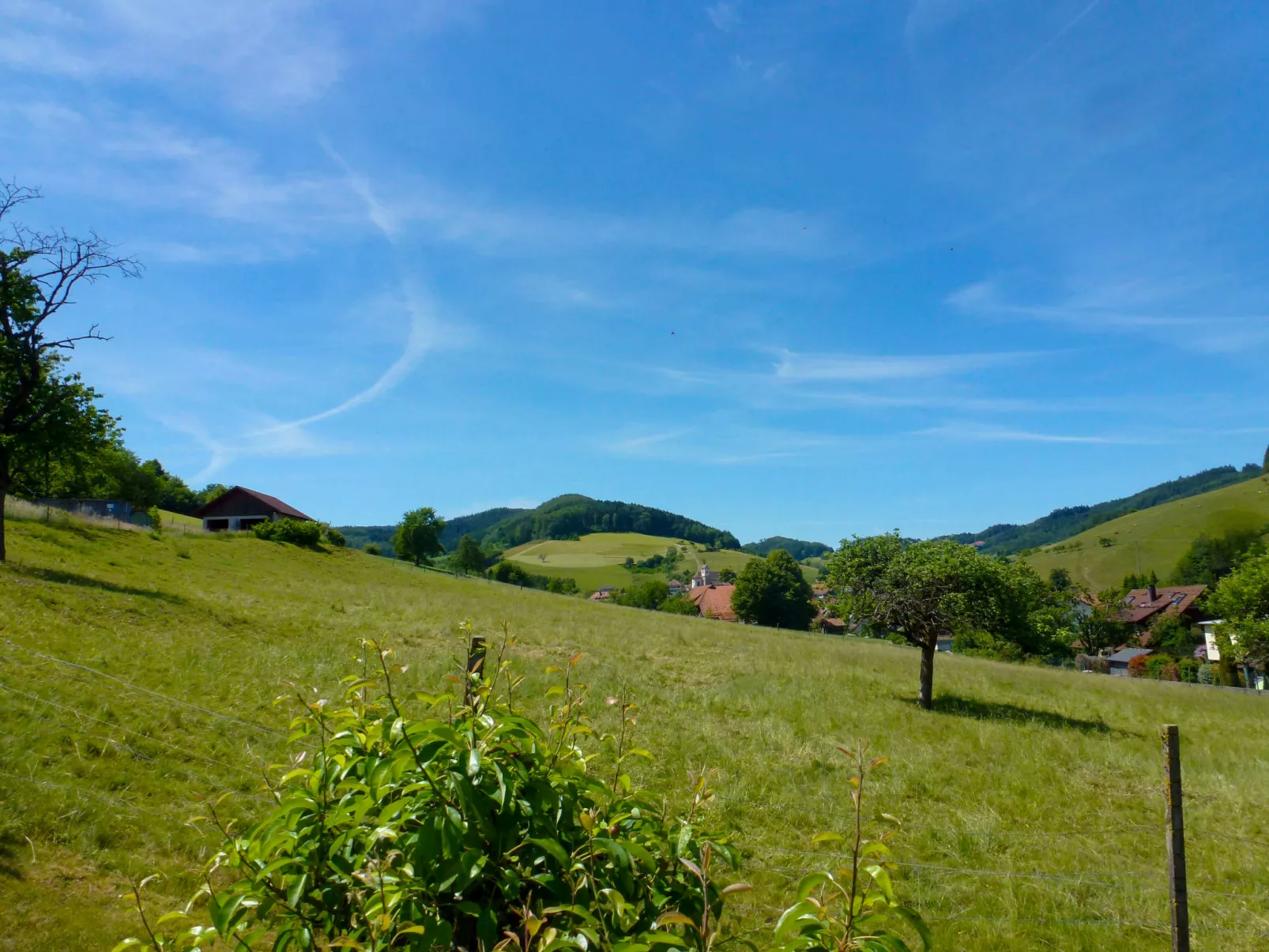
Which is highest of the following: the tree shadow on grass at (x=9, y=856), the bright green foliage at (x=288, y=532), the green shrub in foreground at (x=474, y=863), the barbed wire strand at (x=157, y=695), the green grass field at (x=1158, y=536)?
the green grass field at (x=1158, y=536)

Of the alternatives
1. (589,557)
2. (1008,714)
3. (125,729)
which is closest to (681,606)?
(1008,714)

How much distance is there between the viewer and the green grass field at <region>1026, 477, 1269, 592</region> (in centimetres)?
12406

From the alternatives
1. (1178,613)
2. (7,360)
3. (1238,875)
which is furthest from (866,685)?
(1178,613)

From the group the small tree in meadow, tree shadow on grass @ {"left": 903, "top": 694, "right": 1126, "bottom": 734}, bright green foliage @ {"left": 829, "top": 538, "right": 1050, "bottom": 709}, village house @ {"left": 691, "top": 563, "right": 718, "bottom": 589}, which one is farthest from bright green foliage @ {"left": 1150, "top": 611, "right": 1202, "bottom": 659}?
village house @ {"left": 691, "top": 563, "right": 718, "bottom": 589}

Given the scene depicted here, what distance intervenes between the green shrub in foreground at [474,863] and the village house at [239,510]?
59902 millimetres

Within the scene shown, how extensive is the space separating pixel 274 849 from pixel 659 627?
1247 inches

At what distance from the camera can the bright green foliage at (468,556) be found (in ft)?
271

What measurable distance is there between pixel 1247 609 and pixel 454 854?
51401 mm

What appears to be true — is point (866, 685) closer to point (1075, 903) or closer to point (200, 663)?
point (1075, 903)

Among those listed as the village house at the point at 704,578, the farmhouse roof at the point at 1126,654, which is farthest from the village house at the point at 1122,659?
the village house at the point at 704,578

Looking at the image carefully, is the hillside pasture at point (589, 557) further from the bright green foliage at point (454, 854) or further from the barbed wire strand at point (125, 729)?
the bright green foliage at point (454, 854)

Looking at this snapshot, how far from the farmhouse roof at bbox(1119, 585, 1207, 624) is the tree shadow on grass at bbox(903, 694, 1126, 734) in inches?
3028

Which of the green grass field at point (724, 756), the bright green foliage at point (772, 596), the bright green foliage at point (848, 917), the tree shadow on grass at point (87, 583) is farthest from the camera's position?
the bright green foliage at point (772, 596)

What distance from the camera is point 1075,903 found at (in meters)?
7.52
